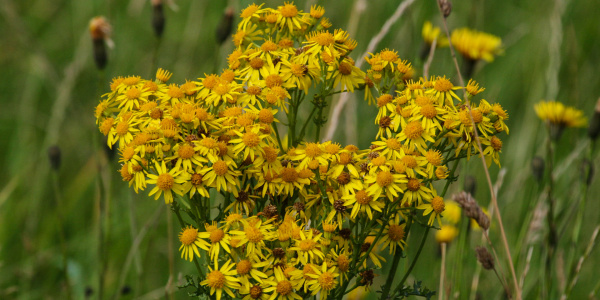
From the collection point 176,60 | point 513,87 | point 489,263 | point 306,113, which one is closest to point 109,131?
point 489,263

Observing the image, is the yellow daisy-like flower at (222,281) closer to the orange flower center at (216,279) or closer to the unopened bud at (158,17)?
the orange flower center at (216,279)

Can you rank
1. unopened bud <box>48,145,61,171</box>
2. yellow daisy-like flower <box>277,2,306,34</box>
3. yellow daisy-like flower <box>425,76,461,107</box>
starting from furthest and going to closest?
unopened bud <box>48,145,61,171</box>
yellow daisy-like flower <box>277,2,306,34</box>
yellow daisy-like flower <box>425,76,461,107</box>

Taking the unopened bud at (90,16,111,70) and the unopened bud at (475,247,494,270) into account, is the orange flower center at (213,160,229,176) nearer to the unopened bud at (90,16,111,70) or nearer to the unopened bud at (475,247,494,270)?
the unopened bud at (475,247,494,270)

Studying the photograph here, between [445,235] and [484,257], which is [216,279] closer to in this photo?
[484,257]

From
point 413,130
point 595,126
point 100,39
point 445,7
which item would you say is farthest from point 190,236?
point 595,126

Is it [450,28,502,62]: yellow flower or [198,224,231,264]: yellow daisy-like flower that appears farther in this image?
[450,28,502,62]: yellow flower

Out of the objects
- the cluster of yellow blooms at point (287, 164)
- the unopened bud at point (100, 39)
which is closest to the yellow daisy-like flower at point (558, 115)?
the cluster of yellow blooms at point (287, 164)

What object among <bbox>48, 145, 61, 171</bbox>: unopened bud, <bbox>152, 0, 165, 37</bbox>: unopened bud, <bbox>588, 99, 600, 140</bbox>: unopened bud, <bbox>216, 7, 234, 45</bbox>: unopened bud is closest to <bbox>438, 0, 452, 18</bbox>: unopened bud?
<bbox>588, 99, 600, 140</bbox>: unopened bud

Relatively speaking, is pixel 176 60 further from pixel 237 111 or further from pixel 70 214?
pixel 237 111
